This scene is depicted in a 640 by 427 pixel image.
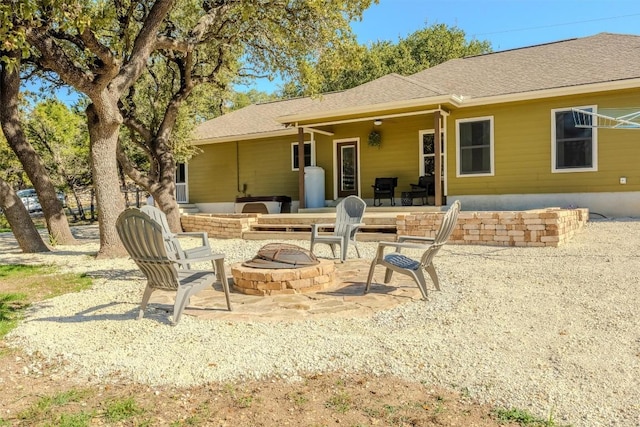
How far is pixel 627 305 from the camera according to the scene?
437cm

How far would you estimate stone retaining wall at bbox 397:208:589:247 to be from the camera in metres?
7.82

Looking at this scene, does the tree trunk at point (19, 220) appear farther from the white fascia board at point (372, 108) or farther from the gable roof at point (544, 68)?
the gable roof at point (544, 68)

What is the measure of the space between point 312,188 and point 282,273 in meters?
9.06

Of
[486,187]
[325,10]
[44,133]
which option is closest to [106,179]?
[325,10]

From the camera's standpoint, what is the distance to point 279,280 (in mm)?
4988

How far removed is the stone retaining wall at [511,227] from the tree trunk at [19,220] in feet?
24.3

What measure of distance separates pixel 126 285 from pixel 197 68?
8494 millimetres

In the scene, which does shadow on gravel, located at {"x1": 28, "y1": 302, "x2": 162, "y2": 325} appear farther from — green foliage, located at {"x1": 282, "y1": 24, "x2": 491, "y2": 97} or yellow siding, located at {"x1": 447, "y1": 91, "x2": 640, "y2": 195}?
green foliage, located at {"x1": 282, "y1": 24, "x2": 491, "y2": 97}

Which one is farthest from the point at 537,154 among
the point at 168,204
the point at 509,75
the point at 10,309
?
the point at 10,309

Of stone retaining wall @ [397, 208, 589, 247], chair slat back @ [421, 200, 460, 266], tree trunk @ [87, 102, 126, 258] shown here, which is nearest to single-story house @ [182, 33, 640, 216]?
stone retaining wall @ [397, 208, 589, 247]

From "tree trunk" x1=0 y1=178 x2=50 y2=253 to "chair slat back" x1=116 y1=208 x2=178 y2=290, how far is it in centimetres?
654

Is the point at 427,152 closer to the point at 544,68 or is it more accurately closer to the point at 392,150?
the point at 392,150

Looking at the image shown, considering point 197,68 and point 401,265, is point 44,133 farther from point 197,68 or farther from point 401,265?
point 401,265

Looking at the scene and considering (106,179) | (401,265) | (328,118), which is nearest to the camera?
(401,265)
